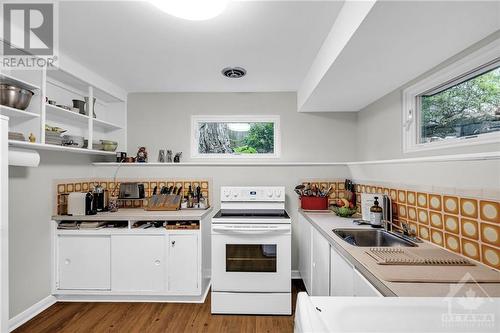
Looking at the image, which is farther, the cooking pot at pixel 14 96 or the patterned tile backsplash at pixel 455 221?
the cooking pot at pixel 14 96

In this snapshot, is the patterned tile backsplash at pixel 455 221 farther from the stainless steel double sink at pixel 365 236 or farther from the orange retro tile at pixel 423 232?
the stainless steel double sink at pixel 365 236

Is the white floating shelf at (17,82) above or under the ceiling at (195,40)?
under

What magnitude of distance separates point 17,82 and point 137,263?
1.83 metres

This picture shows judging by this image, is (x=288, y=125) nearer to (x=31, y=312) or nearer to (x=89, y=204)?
(x=89, y=204)

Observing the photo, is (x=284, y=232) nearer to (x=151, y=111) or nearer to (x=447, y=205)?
(x=447, y=205)

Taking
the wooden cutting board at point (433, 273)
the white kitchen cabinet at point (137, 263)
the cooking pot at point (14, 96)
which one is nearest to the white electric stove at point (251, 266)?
the white kitchen cabinet at point (137, 263)

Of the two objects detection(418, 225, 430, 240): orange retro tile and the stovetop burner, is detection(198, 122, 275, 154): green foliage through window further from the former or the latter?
detection(418, 225, 430, 240): orange retro tile

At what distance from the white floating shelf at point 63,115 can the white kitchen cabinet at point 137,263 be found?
1276 mm

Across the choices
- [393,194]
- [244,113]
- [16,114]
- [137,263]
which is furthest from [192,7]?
[137,263]

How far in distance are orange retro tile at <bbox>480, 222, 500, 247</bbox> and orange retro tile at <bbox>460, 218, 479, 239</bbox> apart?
1.3 inches

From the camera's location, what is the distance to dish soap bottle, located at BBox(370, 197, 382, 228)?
2.00m

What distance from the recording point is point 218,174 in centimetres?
297

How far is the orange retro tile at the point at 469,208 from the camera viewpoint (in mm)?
1286

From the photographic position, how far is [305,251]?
2590mm
